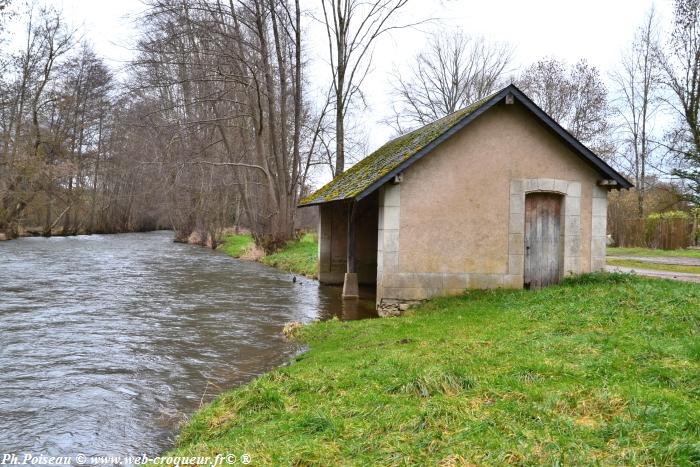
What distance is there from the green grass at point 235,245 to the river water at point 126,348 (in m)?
9.19

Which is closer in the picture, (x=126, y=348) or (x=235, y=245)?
(x=126, y=348)

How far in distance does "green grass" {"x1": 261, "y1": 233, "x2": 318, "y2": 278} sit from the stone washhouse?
7357 millimetres

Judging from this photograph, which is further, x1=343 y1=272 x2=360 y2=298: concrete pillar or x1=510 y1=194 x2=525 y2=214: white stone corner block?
x1=343 y1=272 x2=360 y2=298: concrete pillar

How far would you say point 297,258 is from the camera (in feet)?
68.1

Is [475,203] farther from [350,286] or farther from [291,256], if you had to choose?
[291,256]

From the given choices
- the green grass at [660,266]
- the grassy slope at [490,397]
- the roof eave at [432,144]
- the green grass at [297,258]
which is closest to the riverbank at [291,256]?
the green grass at [297,258]

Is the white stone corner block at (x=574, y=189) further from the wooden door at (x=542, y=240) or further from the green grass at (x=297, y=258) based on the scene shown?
the green grass at (x=297, y=258)

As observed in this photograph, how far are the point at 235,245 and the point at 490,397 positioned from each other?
88.2ft

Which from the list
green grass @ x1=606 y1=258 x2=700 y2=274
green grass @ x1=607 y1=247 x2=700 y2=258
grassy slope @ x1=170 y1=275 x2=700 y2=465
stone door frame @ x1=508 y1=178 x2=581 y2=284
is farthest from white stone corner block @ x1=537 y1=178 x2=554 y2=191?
green grass @ x1=607 y1=247 x2=700 y2=258

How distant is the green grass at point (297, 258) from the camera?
18589 mm

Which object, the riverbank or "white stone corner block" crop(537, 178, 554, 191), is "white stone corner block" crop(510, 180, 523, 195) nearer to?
"white stone corner block" crop(537, 178, 554, 191)

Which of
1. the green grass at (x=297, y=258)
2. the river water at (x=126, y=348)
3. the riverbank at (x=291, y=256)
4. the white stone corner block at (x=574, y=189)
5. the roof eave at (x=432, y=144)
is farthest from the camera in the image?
the riverbank at (x=291, y=256)

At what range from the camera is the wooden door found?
35.1ft

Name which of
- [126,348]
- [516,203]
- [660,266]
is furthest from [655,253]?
[126,348]
